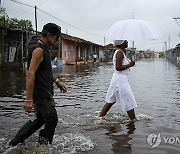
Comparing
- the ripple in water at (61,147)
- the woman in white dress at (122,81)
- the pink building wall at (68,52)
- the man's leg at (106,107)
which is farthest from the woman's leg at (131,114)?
the pink building wall at (68,52)

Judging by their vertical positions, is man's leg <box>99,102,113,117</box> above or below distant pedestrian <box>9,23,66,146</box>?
below

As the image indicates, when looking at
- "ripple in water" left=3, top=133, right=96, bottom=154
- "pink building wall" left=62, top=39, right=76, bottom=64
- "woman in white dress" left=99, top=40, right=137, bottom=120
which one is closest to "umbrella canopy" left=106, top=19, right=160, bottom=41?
"woman in white dress" left=99, top=40, right=137, bottom=120

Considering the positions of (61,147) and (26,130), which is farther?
(61,147)

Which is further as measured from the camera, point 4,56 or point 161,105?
point 4,56

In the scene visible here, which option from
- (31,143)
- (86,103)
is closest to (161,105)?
(86,103)

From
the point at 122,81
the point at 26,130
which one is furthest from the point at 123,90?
the point at 26,130

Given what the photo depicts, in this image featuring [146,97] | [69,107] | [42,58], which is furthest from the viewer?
[146,97]

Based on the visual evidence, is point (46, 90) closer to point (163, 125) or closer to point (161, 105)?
point (163, 125)

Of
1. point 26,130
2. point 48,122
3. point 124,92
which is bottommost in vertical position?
point 26,130

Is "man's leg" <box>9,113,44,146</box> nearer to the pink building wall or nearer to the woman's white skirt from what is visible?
the woman's white skirt

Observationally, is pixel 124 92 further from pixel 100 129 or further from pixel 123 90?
pixel 100 129

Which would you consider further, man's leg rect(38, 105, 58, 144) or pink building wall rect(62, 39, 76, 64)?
pink building wall rect(62, 39, 76, 64)

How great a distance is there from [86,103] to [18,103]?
1.87 meters

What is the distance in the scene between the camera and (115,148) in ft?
14.6
